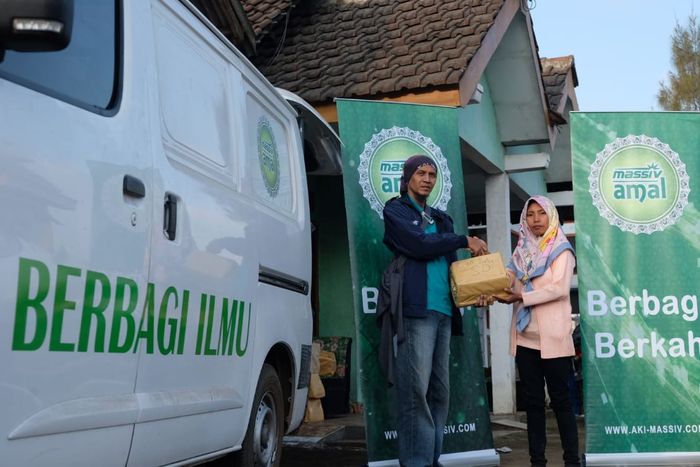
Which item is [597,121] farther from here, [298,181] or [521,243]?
[298,181]

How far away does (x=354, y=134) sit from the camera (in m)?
5.63

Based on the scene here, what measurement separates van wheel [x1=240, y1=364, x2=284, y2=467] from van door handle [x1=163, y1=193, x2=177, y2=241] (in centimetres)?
125

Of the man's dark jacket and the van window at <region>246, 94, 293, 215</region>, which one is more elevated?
the van window at <region>246, 94, 293, 215</region>

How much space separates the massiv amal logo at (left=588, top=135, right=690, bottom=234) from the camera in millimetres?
5660

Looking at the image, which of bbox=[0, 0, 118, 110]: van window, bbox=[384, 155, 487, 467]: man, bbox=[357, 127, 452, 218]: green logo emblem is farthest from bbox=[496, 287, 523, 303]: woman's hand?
bbox=[0, 0, 118, 110]: van window

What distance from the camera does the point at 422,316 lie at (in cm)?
489

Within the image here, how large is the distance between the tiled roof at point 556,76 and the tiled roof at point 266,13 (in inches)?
180

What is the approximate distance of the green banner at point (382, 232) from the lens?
5.45 m

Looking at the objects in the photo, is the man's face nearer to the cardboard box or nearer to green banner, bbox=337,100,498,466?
green banner, bbox=337,100,498,466

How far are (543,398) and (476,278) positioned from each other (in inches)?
38.3

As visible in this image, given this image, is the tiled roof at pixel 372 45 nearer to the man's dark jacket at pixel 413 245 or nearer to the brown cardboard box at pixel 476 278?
the man's dark jacket at pixel 413 245

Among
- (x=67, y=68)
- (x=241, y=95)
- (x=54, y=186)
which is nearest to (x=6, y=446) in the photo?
(x=54, y=186)

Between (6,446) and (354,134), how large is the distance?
12.3ft

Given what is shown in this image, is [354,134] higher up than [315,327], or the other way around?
[354,134]
